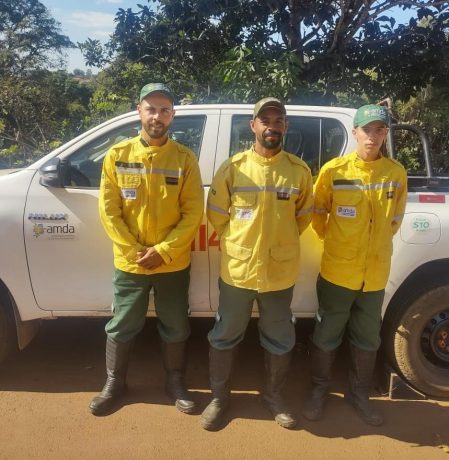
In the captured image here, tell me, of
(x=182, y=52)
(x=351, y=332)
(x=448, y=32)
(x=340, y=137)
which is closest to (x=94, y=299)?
(x=351, y=332)

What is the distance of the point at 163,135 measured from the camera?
2807 millimetres

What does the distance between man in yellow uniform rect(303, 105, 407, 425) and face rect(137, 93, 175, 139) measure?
0.98m

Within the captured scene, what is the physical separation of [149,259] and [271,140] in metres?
0.96

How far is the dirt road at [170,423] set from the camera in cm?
274

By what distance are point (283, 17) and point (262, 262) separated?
476 centimetres

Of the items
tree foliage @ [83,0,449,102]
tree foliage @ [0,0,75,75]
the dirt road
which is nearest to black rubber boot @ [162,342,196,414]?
the dirt road

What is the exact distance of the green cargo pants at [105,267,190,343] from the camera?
2.89 m

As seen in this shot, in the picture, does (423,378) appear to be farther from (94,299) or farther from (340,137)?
(94,299)

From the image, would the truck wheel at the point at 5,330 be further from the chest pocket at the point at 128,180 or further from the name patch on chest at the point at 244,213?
the name patch on chest at the point at 244,213

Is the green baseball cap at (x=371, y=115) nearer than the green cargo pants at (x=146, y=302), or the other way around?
the green baseball cap at (x=371, y=115)

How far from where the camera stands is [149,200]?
9.18 feet

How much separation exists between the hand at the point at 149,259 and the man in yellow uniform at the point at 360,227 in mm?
985

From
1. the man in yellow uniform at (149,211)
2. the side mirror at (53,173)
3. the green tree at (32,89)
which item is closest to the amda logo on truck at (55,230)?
the side mirror at (53,173)

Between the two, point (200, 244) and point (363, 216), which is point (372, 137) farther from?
point (200, 244)
